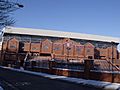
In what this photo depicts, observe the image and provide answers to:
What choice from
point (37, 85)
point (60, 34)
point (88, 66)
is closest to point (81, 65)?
point (88, 66)

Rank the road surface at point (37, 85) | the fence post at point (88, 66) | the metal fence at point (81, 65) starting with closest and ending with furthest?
the road surface at point (37, 85)
the fence post at point (88, 66)
the metal fence at point (81, 65)

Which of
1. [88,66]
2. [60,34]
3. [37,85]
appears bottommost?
[37,85]

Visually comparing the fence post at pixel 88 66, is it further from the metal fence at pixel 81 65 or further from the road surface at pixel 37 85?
the road surface at pixel 37 85

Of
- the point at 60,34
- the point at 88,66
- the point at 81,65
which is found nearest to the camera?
the point at 88,66

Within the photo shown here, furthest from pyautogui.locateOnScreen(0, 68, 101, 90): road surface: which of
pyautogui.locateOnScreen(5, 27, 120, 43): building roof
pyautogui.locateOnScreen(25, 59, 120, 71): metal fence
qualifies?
pyautogui.locateOnScreen(5, 27, 120, 43): building roof

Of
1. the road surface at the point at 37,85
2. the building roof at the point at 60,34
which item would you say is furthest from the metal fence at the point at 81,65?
the building roof at the point at 60,34

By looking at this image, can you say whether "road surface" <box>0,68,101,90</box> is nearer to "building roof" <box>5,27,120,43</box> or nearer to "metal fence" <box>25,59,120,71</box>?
Result: "metal fence" <box>25,59,120,71</box>

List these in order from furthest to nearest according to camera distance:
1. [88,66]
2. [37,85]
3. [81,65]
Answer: [81,65] < [88,66] < [37,85]

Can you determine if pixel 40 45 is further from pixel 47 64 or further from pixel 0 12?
pixel 0 12

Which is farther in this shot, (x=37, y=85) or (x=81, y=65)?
(x=81, y=65)

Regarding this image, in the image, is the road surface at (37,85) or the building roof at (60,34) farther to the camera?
the building roof at (60,34)

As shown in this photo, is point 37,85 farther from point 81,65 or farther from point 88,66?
point 81,65

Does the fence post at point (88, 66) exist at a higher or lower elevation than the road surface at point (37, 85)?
higher

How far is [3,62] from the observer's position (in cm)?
7319
